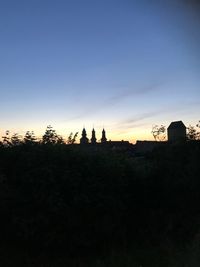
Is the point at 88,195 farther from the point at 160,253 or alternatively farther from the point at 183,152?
the point at 183,152

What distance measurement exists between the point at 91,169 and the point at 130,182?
1715 millimetres

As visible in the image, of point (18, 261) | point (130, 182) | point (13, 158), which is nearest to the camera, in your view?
point (18, 261)

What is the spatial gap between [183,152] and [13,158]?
6.10m

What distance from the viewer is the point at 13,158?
45.4 ft

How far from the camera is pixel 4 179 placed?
43.3ft

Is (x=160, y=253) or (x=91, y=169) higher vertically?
(x=91, y=169)

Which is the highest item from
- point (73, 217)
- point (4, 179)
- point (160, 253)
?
point (4, 179)

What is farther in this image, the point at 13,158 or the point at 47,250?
the point at 13,158

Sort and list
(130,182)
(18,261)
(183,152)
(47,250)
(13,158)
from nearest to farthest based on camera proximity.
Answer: (18,261), (47,250), (13,158), (130,182), (183,152)

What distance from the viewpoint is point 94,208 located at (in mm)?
13859

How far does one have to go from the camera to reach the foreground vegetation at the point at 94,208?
1265 cm

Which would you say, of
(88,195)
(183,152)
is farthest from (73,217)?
(183,152)

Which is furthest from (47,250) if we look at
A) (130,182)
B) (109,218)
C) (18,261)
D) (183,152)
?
(183,152)

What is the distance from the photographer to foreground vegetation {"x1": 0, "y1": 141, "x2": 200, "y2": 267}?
12.6 meters
